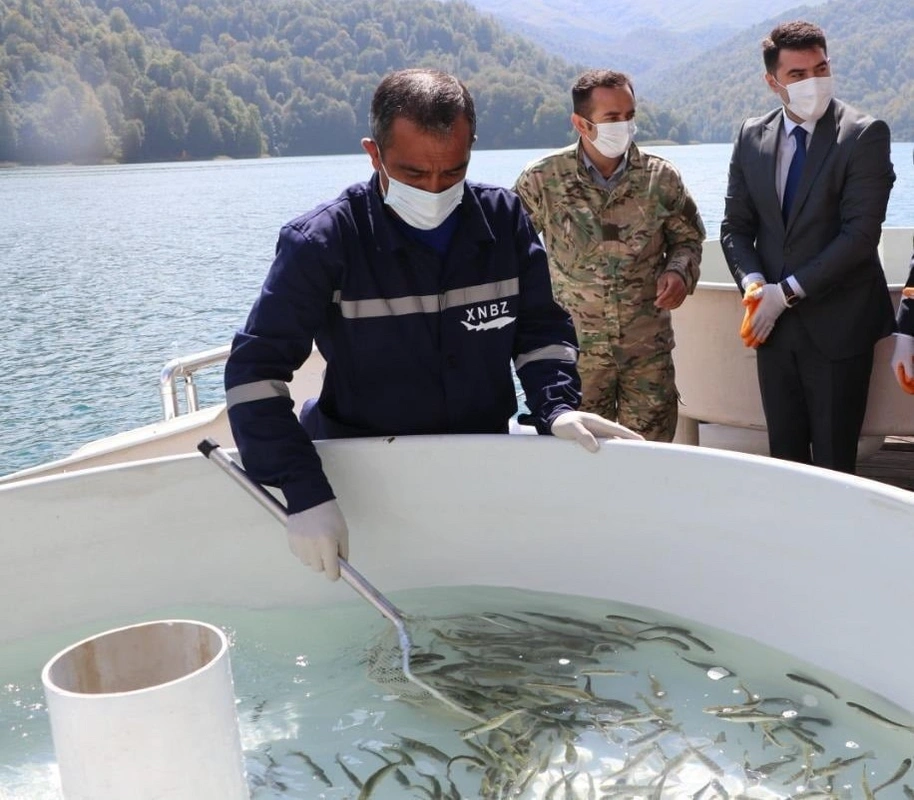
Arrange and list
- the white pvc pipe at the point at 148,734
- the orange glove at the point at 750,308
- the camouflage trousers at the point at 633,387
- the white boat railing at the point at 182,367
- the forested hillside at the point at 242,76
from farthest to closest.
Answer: the forested hillside at the point at 242,76
the white boat railing at the point at 182,367
the camouflage trousers at the point at 633,387
the orange glove at the point at 750,308
the white pvc pipe at the point at 148,734

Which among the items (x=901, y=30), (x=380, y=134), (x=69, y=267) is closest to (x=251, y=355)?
(x=380, y=134)

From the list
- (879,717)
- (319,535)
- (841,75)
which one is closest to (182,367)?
(319,535)

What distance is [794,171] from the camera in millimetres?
2859

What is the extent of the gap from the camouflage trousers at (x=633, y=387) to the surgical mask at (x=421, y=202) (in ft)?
4.07

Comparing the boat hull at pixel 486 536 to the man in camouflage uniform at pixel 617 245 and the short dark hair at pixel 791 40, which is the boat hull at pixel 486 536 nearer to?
the man in camouflage uniform at pixel 617 245

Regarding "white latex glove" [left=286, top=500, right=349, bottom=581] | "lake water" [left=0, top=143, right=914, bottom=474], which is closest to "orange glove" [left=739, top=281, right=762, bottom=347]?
"white latex glove" [left=286, top=500, right=349, bottom=581]

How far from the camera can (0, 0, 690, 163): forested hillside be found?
39188mm

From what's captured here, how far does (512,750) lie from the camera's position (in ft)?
5.80

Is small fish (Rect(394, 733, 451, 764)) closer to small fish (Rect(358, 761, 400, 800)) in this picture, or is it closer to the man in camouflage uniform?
small fish (Rect(358, 761, 400, 800))

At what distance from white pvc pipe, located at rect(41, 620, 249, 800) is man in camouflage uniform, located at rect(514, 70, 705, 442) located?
6.26ft

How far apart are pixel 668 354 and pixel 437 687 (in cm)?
148

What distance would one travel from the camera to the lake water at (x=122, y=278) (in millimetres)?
11340

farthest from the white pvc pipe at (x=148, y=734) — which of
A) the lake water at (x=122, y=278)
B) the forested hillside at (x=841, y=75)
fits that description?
the forested hillside at (x=841, y=75)

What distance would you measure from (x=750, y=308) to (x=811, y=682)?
116 centimetres
